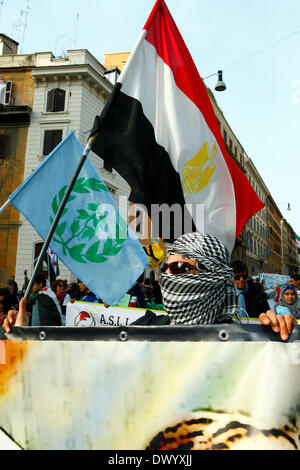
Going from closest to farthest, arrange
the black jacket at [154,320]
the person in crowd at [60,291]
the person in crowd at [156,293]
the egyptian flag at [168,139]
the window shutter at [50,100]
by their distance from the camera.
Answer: the black jacket at [154,320], the egyptian flag at [168,139], the person in crowd at [60,291], the person in crowd at [156,293], the window shutter at [50,100]

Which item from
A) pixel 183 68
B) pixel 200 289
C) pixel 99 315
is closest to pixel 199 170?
pixel 183 68

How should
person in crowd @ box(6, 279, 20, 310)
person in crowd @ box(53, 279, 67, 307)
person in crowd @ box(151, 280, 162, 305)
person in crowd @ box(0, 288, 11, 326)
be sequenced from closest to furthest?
person in crowd @ box(0, 288, 11, 326), person in crowd @ box(6, 279, 20, 310), person in crowd @ box(53, 279, 67, 307), person in crowd @ box(151, 280, 162, 305)

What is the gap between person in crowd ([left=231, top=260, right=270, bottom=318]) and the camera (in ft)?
16.0

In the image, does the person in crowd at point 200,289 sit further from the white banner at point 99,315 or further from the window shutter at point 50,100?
the window shutter at point 50,100

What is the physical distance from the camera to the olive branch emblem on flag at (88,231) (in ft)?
10.5

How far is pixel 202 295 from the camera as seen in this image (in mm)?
1603

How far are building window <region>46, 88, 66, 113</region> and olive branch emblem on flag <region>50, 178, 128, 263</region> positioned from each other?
20.9 metres

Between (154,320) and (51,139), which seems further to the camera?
(51,139)

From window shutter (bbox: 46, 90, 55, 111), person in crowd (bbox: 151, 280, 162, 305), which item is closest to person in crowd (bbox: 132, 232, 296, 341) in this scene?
person in crowd (bbox: 151, 280, 162, 305)

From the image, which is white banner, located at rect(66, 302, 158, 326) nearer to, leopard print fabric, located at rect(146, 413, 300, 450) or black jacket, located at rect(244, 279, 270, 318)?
black jacket, located at rect(244, 279, 270, 318)

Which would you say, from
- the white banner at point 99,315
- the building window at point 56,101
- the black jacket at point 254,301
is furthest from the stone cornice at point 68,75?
the black jacket at point 254,301

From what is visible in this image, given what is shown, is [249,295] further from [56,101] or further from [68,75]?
[68,75]

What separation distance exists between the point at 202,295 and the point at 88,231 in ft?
6.24

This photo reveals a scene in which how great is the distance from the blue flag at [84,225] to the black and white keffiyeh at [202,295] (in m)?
1.49
